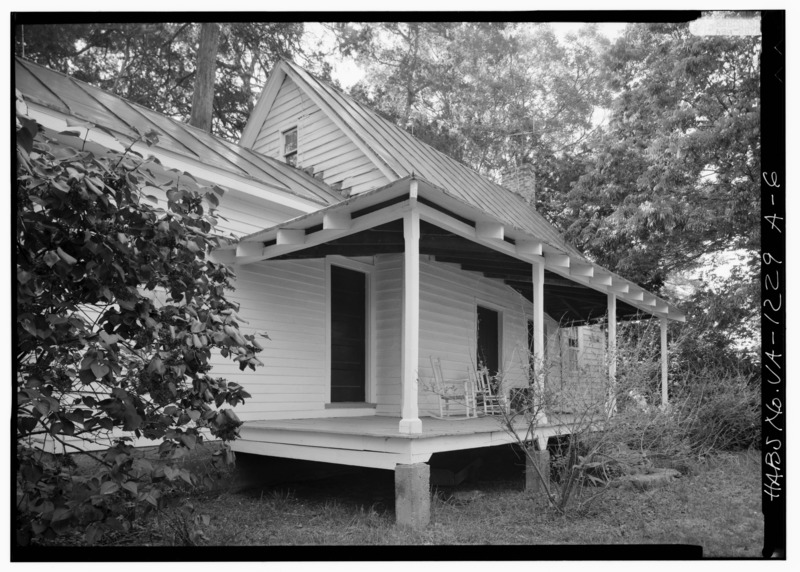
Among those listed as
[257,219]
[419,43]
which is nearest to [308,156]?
[257,219]

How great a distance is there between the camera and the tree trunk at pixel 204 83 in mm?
13227

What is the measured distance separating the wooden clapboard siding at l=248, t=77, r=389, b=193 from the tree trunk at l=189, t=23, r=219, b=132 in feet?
10.4

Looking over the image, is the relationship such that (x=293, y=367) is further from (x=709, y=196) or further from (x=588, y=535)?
(x=709, y=196)

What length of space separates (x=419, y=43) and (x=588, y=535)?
10875mm

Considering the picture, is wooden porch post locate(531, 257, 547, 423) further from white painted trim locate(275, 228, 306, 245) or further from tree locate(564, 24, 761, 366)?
tree locate(564, 24, 761, 366)

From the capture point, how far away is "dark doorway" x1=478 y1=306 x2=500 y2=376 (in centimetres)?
1085

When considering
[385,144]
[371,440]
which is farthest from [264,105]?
[371,440]

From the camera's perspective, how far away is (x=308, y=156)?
9766mm

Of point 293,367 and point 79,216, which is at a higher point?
point 79,216

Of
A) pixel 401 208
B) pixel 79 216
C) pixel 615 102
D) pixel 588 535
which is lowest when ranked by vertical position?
pixel 588 535

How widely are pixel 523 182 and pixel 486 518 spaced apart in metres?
11.2

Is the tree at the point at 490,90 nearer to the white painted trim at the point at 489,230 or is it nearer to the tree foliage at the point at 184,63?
the tree foliage at the point at 184,63

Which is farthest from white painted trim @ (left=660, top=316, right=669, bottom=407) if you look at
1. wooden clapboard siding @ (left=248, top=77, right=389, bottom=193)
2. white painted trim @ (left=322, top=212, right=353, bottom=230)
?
white painted trim @ (left=322, top=212, right=353, bottom=230)

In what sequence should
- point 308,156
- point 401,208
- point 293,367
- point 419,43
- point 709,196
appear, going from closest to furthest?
point 401,208 → point 293,367 → point 308,156 → point 709,196 → point 419,43
